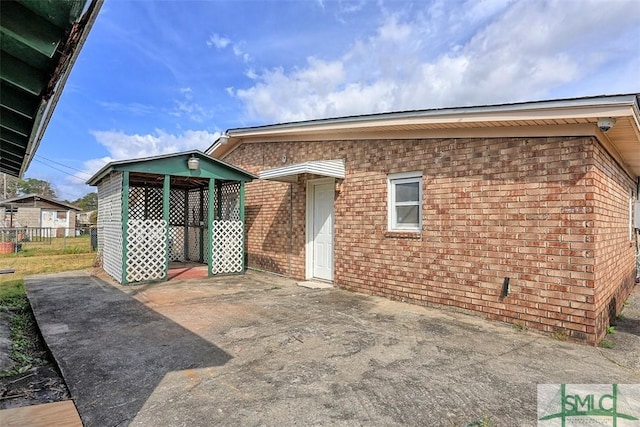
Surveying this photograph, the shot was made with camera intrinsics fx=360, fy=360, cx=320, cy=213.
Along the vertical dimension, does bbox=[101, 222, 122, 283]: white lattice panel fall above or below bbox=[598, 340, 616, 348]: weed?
above

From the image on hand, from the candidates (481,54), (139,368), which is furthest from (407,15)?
(139,368)

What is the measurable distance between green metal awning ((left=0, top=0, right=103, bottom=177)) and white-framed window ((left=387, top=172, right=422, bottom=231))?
17.5 feet

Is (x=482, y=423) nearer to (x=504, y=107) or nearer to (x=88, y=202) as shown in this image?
(x=504, y=107)

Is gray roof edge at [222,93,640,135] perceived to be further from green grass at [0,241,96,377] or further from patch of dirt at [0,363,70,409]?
green grass at [0,241,96,377]

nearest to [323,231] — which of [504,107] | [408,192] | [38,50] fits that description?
[408,192]

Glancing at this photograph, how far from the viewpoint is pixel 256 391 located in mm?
3090

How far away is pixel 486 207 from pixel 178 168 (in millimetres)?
6762

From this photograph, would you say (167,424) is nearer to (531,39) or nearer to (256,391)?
(256,391)

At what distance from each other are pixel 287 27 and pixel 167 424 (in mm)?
10130

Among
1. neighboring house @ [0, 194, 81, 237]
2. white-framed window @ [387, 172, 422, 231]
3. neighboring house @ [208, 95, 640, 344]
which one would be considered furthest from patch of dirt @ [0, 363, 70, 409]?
neighboring house @ [0, 194, 81, 237]

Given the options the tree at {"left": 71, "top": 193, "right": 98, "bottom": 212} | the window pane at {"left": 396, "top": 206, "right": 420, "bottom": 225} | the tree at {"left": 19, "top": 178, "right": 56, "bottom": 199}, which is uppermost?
the tree at {"left": 19, "top": 178, "right": 56, "bottom": 199}

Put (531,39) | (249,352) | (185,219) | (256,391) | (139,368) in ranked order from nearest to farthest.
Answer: (256,391), (139,368), (249,352), (531,39), (185,219)

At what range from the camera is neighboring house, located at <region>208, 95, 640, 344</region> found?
15.0ft

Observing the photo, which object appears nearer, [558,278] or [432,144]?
[558,278]
